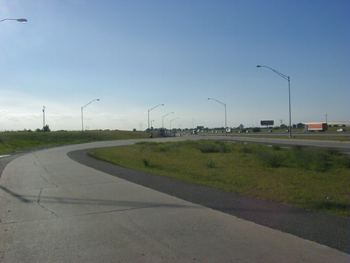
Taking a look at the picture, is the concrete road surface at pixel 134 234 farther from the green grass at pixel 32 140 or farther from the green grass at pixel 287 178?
the green grass at pixel 32 140

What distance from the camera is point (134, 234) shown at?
6695 mm

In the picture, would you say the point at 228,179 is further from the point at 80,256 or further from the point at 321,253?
the point at 80,256

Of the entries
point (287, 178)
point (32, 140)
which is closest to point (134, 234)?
point (287, 178)

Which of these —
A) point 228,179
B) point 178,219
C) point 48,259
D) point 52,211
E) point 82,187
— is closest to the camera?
point 48,259

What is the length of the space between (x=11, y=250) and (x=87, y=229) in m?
1.57

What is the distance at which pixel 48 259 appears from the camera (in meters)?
5.49

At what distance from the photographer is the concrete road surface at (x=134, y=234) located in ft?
18.2

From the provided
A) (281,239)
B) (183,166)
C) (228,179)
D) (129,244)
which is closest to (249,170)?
(228,179)

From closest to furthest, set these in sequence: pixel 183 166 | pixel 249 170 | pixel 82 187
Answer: pixel 82 187, pixel 249 170, pixel 183 166

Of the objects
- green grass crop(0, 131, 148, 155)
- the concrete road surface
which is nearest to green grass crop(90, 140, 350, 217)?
the concrete road surface

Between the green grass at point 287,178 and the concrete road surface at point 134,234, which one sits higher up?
the green grass at point 287,178

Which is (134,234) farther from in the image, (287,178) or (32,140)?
(32,140)

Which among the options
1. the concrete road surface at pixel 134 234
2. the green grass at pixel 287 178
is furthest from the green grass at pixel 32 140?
the concrete road surface at pixel 134 234

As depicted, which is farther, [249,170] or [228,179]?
[249,170]
